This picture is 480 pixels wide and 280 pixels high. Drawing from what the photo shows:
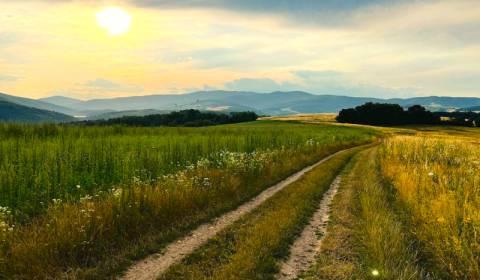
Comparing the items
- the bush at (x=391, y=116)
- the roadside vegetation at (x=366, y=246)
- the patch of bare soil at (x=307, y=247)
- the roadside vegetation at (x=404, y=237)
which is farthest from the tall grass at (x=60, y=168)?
the bush at (x=391, y=116)

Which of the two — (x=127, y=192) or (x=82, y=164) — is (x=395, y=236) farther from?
(x=82, y=164)

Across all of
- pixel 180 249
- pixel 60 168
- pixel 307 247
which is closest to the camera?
pixel 180 249

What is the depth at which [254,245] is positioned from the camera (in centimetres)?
1017

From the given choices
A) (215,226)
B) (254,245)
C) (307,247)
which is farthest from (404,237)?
(215,226)

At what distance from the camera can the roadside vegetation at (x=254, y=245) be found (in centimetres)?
862

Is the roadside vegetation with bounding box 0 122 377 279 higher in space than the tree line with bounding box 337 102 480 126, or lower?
lower

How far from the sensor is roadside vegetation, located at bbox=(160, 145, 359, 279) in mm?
8625

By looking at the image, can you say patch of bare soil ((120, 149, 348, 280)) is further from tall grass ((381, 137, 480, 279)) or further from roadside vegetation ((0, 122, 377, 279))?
tall grass ((381, 137, 480, 279))

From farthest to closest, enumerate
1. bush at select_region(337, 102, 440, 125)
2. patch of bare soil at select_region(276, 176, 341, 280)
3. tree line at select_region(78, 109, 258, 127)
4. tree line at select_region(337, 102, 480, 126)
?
tree line at select_region(78, 109, 258, 127) → bush at select_region(337, 102, 440, 125) → tree line at select_region(337, 102, 480, 126) → patch of bare soil at select_region(276, 176, 341, 280)

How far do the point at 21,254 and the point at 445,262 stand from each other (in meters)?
9.44

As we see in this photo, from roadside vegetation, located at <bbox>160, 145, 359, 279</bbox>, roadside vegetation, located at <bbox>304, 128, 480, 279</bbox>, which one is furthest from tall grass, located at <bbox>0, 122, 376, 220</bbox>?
roadside vegetation, located at <bbox>304, 128, 480, 279</bbox>

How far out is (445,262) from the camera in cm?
908

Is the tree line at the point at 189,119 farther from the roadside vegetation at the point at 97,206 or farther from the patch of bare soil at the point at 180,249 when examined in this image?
the patch of bare soil at the point at 180,249

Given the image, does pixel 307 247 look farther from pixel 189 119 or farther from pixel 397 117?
pixel 189 119
